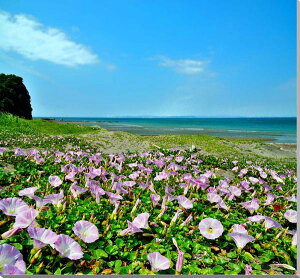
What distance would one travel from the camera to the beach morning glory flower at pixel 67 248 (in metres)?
1.28

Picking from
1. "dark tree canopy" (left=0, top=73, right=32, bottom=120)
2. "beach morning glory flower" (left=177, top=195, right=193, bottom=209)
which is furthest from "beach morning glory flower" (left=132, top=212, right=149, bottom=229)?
"dark tree canopy" (left=0, top=73, right=32, bottom=120)

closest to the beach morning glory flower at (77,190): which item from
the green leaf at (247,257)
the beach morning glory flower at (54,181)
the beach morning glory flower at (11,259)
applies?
the beach morning glory flower at (54,181)

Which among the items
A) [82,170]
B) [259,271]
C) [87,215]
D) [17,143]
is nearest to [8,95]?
[17,143]

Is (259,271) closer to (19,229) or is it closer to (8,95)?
(19,229)

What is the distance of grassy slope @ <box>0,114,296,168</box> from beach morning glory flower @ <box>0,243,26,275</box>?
769 cm

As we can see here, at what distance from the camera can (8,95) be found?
1527 centimetres

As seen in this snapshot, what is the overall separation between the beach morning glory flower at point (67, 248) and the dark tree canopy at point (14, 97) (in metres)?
15.0

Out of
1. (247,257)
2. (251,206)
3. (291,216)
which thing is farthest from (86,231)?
(291,216)

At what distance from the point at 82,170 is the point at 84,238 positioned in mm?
1433

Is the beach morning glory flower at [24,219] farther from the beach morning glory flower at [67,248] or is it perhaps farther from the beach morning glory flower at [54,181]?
the beach morning glory flower at [54,181]

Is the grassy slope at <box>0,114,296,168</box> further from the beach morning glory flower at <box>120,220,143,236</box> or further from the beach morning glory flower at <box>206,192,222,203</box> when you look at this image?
the beach morning glory flower at <box>120,220,143,236</box>

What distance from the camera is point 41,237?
1.30m

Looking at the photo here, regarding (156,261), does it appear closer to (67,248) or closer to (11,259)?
(67,248)

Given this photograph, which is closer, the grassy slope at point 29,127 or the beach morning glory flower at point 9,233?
the beach morning glory flower at point 9,233
